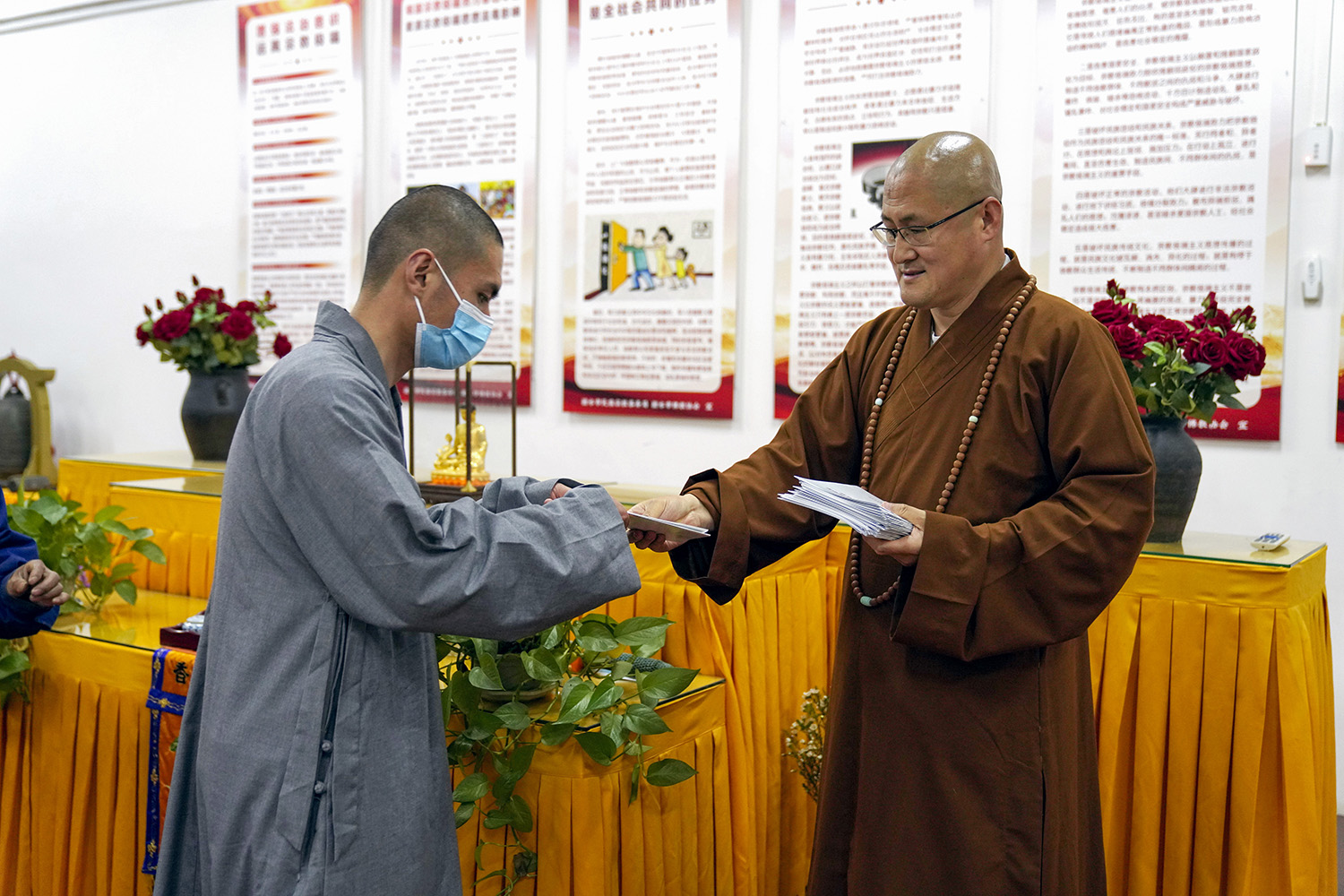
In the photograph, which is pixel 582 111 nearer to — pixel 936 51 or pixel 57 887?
pixel 936 51

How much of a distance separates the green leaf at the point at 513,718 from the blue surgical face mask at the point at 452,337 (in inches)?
23.9

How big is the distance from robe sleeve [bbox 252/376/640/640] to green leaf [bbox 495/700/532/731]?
1.60 feet

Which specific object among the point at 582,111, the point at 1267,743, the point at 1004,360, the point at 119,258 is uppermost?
the point at 582,111

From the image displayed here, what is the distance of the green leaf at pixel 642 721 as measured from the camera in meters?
1.76

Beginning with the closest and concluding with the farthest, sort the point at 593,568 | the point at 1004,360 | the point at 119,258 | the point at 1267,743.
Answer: the point at 593,568
the point at 1004,360
the point at 1267,743
the point at 119,258

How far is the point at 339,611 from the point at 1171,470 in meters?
1.72

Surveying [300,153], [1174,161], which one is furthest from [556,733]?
[300,153]

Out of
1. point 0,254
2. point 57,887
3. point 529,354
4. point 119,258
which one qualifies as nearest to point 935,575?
point 57,887

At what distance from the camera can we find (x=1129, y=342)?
2211 millimetres

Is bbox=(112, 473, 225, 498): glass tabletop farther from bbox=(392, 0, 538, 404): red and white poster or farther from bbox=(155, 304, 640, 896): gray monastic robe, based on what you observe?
bbox=(155, 304, 640, 896): gray monastic robe

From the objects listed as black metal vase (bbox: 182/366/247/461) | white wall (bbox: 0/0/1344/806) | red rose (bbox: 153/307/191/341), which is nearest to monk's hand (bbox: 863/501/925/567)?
white wall (bbox: 0/0/1344/806)

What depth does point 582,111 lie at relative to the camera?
3729 millimetres

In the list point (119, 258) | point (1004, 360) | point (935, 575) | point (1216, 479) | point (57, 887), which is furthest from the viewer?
point (119, 258)

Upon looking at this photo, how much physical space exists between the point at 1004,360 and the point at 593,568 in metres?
0.68
